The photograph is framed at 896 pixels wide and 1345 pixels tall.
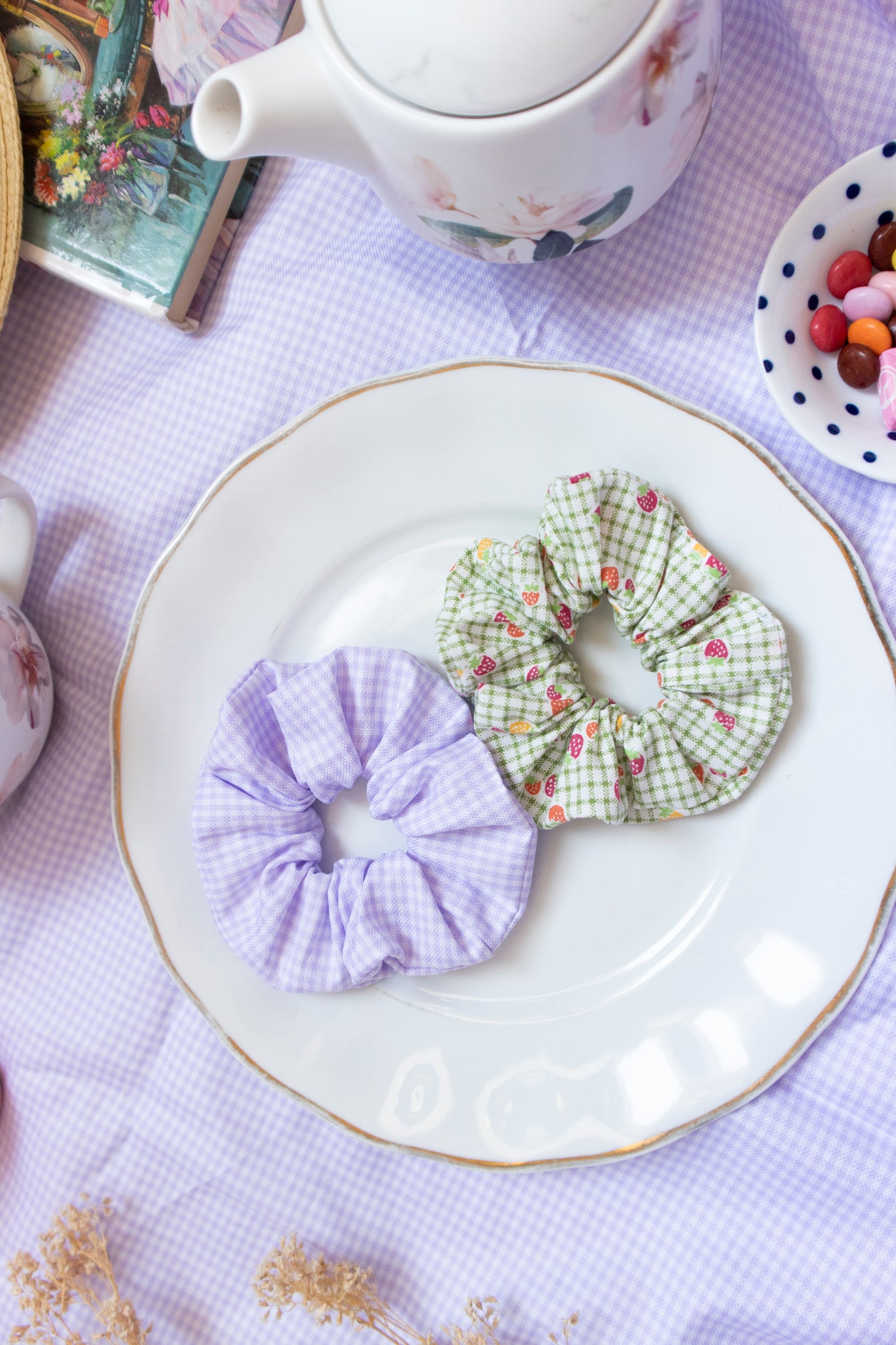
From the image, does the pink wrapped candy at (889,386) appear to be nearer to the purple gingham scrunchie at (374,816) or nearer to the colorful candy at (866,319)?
the colorful candy at (866,319)

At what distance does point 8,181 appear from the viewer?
2.22 ft

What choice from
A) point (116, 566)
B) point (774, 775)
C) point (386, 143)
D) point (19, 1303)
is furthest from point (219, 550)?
point (19, 1303)

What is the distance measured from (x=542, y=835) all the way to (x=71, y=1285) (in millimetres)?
492

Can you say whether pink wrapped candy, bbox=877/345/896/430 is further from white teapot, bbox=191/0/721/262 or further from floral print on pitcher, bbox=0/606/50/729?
floral print on pitcher, bbox=0/606/50/729

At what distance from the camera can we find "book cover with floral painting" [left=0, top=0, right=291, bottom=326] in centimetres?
67

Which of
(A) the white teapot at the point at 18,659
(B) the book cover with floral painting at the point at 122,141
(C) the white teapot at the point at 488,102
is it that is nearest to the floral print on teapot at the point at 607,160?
(C) the white teapot at the point at 488,102

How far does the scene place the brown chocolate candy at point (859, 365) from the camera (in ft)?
1.97

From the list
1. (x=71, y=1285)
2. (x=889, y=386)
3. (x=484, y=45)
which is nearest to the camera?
(x=484, y=45)

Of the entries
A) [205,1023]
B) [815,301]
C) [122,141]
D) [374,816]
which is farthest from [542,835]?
[122,141]

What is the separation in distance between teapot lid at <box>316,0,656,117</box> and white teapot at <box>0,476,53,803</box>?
38 cm

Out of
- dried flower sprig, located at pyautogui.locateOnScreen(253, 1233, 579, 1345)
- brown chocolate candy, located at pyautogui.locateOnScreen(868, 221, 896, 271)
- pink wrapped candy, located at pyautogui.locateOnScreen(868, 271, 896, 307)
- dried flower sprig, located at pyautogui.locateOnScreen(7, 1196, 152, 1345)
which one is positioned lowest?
dried flower sprig, located at pyautogui.locateOnScreen(7, 1196, 152, 1345)

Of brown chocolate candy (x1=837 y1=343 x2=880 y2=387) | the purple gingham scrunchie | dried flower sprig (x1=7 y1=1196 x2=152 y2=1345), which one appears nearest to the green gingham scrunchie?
the purple gingham scrunchie

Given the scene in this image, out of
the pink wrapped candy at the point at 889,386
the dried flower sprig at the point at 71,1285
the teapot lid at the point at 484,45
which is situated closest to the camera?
the teapot lid at the point at 484,45

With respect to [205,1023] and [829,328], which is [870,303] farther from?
[205,1023]
